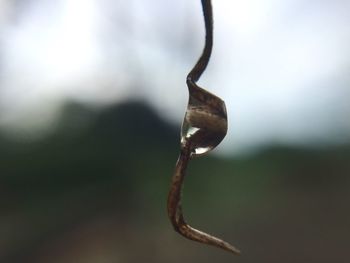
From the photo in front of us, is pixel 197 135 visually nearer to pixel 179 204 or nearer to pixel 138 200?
pixel 179 204

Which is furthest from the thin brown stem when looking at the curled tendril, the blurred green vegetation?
the blurred green vegetation

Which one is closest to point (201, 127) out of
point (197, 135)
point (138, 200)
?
point (197, 135)

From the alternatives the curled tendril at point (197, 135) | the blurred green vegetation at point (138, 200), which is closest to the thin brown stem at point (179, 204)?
the curled tendril at point (197, 135)

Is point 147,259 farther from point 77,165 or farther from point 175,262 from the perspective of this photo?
point 77,165

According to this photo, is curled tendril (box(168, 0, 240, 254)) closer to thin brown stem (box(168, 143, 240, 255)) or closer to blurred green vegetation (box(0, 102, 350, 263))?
thin brown stem (box(168, 143, 240, 255))

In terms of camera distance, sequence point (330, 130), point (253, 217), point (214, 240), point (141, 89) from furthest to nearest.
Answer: point (253, 217) → point (330, 130) → point (141, 89) → point (214, 240)

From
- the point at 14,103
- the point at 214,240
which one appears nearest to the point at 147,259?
the point at 14,103
